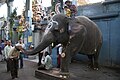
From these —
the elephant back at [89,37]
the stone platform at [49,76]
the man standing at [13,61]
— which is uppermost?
the elephant back at [89,37]

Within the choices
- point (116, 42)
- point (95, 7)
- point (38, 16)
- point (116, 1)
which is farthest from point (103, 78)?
point (38, 16)

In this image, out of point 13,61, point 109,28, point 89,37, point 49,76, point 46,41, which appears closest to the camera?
point 46,41

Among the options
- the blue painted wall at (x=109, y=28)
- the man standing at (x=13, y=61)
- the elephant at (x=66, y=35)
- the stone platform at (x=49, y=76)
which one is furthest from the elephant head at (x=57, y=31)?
the blue painted wall at (x=109, y=28)

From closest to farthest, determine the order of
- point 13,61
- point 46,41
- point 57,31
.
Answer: point 46,41 < point 57,31 < point 13,61

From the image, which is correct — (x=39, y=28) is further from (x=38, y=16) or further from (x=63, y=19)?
(x=63, y=19)

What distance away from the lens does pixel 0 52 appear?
50.0ft

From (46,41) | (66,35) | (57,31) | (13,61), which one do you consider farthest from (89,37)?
(13,61)

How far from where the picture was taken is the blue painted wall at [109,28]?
1188 centimetres

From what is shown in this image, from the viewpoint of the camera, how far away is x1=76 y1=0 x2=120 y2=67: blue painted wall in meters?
11.9

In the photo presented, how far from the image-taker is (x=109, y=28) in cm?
1230

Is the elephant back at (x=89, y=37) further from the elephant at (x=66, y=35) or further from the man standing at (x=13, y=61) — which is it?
the man standing at (x=13, y=61)

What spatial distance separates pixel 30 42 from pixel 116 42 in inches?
348

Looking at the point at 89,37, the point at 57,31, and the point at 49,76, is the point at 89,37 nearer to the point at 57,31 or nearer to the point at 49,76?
the point at 57,31

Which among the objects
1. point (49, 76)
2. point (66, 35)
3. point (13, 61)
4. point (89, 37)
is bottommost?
point (49, 76)
